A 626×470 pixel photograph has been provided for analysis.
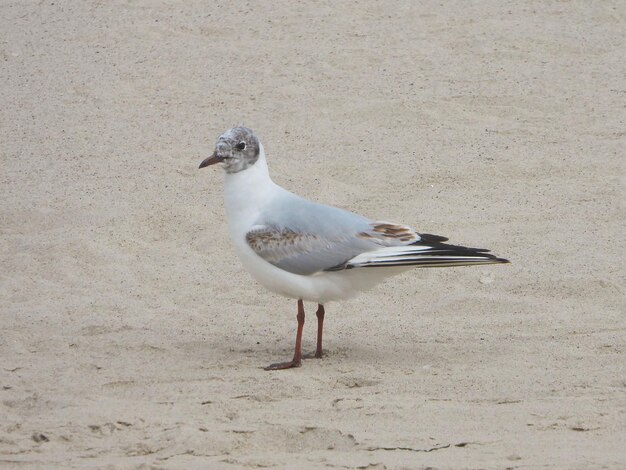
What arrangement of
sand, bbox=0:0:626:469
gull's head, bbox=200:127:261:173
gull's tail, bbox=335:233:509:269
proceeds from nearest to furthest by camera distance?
1. sand, bbox=0:0:626:469
2. gull's tail, bbox=335:233:509:269
3. gull's head, bbox=200:127:261:173

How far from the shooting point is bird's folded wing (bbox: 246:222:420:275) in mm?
5816

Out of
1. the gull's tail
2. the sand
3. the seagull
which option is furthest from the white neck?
the sand

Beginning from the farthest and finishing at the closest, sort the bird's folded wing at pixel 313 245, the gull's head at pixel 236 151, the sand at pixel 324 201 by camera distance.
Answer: the gull's head at pixel 236 151 < the bird's folded wing at pixel 313 245 < the sand at pixel 324 201

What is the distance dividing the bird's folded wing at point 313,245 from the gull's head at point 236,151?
38 centimetres

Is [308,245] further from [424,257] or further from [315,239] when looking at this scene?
[424,257]

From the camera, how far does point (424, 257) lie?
18.6 feet

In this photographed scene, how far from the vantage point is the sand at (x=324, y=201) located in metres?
4.80

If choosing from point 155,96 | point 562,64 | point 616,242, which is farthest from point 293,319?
point 562,64

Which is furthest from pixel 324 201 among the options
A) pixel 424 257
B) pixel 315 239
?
pixel 424 257

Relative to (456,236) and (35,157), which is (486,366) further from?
(35,157)

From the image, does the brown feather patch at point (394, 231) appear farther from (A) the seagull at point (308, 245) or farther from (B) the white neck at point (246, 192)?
(B) the white neck at point (246, 192)

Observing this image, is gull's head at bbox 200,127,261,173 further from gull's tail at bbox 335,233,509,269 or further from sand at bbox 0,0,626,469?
sand at bbox 0,0,626,469

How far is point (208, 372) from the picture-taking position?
221 inches

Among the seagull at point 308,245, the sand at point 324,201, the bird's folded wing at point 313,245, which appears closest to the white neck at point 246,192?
the seagull at point 308,245
